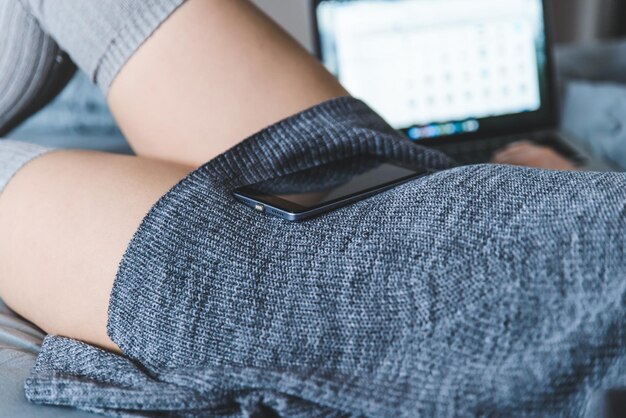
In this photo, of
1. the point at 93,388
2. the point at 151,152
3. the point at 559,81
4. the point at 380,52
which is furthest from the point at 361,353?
the point at 559,81

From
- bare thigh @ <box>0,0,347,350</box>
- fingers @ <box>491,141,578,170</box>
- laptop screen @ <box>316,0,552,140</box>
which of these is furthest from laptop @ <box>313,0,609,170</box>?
bare thigh @ <box>0,0,347,350</box>

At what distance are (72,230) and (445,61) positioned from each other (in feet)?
2.91

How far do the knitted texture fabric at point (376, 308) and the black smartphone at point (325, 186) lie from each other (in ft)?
0.04

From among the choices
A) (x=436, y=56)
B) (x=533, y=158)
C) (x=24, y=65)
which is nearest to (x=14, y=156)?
(x=24, y=65)

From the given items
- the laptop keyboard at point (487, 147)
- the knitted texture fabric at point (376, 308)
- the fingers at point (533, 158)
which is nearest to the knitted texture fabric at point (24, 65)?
the knitted texture fabric at point (376, 308)

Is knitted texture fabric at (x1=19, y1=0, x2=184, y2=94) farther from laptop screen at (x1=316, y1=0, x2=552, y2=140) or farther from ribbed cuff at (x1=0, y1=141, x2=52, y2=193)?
laptop screen at (x1=316, y1=0, x2=552, y2=140)

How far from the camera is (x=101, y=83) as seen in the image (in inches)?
22.2

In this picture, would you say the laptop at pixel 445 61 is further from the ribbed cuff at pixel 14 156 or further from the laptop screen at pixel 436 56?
the ribbed cuff at pixel 14 156

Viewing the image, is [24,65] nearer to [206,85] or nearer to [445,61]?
[206,85]

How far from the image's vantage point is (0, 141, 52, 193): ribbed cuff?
522 mm

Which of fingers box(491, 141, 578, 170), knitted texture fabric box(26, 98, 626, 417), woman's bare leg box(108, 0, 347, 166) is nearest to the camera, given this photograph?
knitted texture fabric box(26, 98, 626, 417)

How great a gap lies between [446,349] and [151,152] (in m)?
0.34

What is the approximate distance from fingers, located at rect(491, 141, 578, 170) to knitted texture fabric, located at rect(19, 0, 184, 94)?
56cm

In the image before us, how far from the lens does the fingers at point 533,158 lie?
3.15 feet
